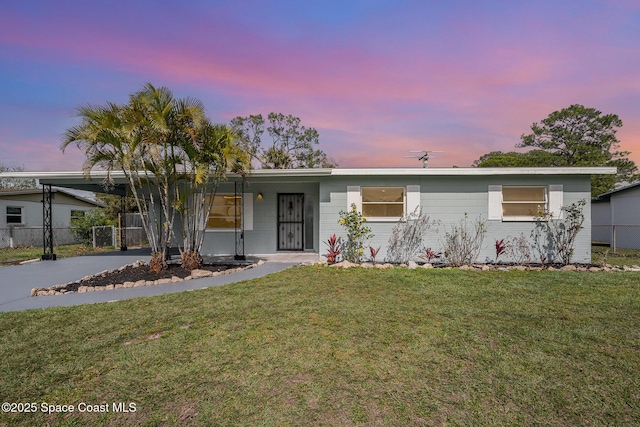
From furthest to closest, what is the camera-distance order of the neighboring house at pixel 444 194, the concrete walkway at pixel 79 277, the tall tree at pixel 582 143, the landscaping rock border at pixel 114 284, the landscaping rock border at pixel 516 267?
the tall tree at pixel 582 143, the neighboring house at pixel 444 194, the landscaping rock border at pixel 516 267, the landscaping rock border at pixel 114 284, the concrete walkway at pixel 79 277

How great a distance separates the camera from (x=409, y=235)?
335 inches

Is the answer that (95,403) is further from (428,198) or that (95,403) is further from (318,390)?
(428,198)

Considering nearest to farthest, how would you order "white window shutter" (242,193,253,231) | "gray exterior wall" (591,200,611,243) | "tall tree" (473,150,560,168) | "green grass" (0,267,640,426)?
"green grass" (0,267,640,426), "white window shutter" (242,193,253,231), "gray exterior wall" (591,200,611,243), "tall tree" (473,150,560,168)

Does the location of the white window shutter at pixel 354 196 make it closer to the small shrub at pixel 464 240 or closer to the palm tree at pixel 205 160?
the small shrub at pixel 464 240

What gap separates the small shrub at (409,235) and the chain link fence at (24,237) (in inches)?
568

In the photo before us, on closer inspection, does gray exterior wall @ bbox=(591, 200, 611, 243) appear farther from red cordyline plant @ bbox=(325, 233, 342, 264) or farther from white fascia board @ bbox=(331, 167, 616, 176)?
red cordyline plant @ bbox=(325, 233, 342, 264)

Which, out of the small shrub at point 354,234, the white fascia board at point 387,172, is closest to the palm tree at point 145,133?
the white fascia board at point 387,172

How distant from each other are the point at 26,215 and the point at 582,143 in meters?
32.3

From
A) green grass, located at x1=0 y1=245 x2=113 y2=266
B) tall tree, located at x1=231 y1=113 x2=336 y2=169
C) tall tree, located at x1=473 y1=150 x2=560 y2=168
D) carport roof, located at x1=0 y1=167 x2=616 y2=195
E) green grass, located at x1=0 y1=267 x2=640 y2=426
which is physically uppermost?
tall tree, located at x1=231 y1=113 x2=336 y2=169

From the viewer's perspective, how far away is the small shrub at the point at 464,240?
319 inches

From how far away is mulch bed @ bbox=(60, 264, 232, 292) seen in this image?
5926 mm

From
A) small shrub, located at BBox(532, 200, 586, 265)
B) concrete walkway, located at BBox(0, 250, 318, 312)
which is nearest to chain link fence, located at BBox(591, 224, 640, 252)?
small shrub, located at BBox(532, 200, 586, 265)

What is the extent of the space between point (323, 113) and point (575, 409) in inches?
455

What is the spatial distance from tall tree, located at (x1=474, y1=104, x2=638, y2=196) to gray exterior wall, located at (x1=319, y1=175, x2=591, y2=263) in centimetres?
1414
